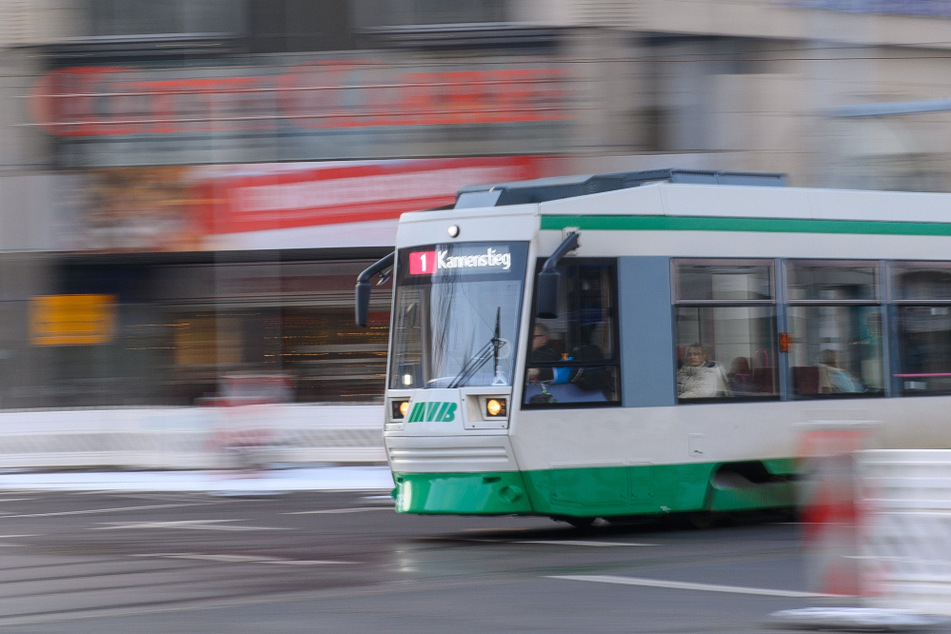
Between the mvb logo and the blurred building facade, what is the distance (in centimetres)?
1168

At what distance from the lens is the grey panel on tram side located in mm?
11297

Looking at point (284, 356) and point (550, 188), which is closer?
point (550, 188)

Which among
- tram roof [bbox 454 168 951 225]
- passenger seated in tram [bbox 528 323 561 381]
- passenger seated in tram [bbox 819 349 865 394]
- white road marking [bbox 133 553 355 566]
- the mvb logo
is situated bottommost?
white road marking [bbox 133 553 355 566]

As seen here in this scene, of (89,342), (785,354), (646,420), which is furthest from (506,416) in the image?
(89,342)

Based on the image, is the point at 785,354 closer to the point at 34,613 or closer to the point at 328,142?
the point at 34,613

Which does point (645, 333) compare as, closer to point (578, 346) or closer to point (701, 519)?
point (578, 346)

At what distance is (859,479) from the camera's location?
23.9 ft

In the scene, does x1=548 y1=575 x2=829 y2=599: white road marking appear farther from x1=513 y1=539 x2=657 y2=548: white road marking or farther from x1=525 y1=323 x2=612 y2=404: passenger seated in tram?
x1=525 y1=323 x2=612 y2=404: passenger seated in tram

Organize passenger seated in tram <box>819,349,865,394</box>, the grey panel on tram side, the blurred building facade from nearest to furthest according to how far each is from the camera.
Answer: the grey panel on tram side
passenger seated in tram <box>819,349,865,394</box>
the blurred building facade

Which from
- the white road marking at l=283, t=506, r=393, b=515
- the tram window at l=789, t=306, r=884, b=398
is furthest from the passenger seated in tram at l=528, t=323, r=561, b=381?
the white road marking at l=283, t=506, r=393, b=515

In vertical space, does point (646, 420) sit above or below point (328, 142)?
Result: below

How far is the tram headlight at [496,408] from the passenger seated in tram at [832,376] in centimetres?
299

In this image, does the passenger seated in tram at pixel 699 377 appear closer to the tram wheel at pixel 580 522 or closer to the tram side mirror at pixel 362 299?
the tram wheel at pixel 580 522

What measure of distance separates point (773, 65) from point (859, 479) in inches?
703
